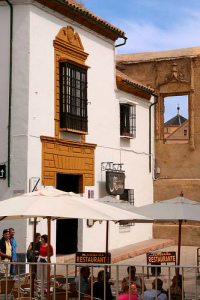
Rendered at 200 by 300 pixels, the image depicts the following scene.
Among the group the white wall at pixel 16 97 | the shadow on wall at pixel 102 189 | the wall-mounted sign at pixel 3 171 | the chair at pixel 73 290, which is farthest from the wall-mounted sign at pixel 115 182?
the chair at pixel 73 290

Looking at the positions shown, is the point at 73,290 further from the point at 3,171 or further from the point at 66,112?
the point at 66,112

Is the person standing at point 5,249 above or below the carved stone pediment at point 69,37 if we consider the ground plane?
below

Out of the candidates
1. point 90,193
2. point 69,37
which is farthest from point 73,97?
point 90,193

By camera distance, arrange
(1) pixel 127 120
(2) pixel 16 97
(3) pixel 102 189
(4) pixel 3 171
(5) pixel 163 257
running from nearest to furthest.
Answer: (5) pixel 163 257, (4) pixel 3 171, (2) pixel 16 97, (3) pixel 102 189, (1) pixel 127 120

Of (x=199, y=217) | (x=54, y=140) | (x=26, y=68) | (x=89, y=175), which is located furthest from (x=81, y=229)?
(x=199, y=217)

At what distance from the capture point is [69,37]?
58.8 ft

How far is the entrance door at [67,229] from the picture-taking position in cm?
1897

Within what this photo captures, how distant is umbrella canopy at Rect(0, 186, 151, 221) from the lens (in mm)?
8859

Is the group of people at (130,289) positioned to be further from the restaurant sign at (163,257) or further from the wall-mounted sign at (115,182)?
the wall-mounted sign at (115,182)

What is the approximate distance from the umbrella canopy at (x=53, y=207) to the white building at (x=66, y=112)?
20.8 ft

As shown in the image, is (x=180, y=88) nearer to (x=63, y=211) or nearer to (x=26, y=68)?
(x=26, y=68)

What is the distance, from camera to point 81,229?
18812 mm

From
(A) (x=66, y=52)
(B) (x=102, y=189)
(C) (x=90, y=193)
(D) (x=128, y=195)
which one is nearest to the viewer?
(A) (x=66, y=52)

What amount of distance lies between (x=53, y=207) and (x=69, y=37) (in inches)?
390
